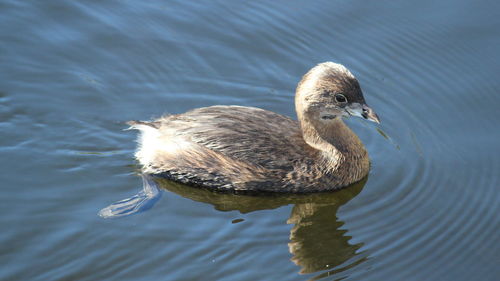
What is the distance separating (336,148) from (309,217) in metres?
0.86

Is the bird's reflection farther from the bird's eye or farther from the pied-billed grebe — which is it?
the bird's eye

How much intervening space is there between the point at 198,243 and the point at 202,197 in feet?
2.80

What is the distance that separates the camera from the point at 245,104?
9.15 m

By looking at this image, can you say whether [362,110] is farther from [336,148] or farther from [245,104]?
[245,104]

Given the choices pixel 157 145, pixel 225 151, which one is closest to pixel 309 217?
pixel 225 151

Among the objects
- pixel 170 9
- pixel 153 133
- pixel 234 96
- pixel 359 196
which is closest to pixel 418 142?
pixel 359 196

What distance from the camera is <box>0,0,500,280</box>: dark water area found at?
694 cm

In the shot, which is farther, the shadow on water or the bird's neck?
the bird's neck

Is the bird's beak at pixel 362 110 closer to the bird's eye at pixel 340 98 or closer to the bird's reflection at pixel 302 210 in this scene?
the bird's eye at pixel 340 98

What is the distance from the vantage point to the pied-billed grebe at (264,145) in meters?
7.79

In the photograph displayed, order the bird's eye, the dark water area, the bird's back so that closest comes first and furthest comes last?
the dark water area < the bird's back < the bird's eye

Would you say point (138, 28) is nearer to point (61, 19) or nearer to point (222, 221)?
point (61, 19)

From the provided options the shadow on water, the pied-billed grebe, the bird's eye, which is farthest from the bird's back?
the bird's eye

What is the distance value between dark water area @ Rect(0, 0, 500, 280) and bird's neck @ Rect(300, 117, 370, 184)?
0.61 feet
